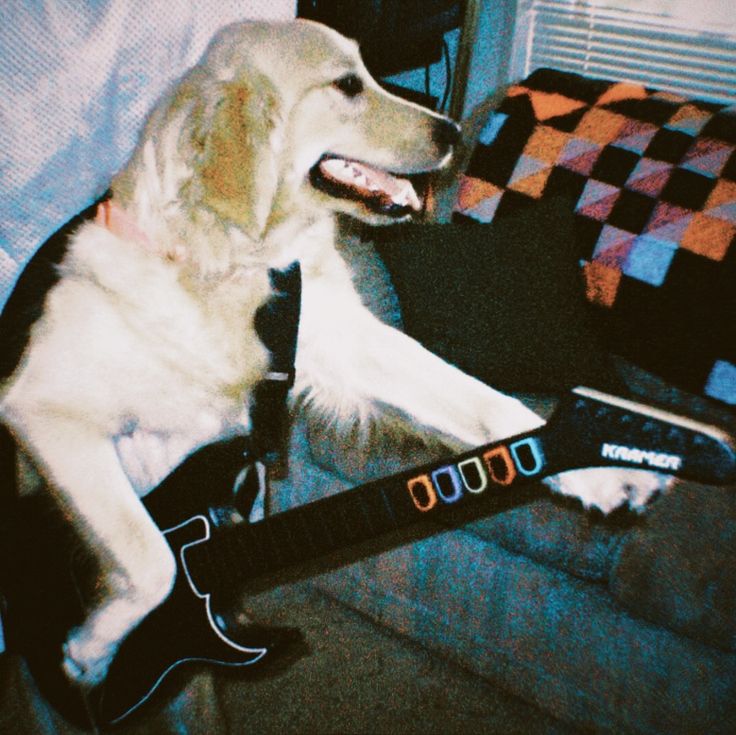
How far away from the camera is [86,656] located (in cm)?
101

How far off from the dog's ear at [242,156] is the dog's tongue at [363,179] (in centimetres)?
11

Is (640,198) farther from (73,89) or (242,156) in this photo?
(73,89)

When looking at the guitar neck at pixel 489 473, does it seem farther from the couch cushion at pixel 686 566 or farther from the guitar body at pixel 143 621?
the couch cushion at pixel 686 566

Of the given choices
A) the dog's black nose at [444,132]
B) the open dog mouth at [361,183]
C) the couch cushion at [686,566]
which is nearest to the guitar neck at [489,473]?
the couch cushion at [686,566]

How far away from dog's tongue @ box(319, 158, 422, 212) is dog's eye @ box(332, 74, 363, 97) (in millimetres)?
122

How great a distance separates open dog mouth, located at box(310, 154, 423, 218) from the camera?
110 centimetres

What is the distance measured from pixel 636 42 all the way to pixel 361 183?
1426 mm

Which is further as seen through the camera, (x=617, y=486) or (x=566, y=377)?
(x=566, y=377)


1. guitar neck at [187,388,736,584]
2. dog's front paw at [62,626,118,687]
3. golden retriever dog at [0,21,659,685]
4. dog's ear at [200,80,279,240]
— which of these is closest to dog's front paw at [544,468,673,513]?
golden retriever dog at [0,21,659,685]

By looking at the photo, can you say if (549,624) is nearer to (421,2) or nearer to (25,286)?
(25,286)

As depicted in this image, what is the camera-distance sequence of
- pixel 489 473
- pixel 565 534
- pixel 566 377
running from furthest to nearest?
pixel 566 377 < pixel 565 534 < pixel 489 473

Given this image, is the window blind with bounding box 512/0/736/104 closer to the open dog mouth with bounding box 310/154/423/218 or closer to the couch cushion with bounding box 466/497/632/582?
the open dog mouth with bounding box 310/154/423/218

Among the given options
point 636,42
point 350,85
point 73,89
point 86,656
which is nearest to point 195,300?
point 73,89

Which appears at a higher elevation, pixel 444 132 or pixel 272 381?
pixel 444 132
